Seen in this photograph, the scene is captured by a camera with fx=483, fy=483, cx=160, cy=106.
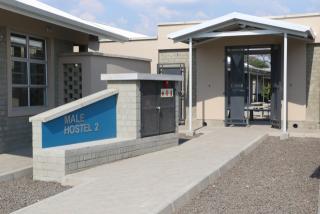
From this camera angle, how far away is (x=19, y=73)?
37.1 ft

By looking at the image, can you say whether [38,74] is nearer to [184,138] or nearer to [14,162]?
[14,162]

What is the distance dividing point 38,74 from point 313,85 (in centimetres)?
868

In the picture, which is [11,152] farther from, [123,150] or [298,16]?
[298,16]

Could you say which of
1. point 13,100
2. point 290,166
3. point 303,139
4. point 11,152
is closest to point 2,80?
point 13,100

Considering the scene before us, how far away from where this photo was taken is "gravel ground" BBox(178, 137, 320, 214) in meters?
6.33

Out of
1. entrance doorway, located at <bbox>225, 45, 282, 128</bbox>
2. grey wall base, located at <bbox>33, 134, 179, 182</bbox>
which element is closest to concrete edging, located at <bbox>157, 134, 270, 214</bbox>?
grey wall base, located at <bbox>33, 134, 179, 182</bbox>

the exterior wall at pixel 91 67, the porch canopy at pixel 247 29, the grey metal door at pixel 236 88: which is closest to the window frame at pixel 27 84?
the exterior wall at pixel 91 67

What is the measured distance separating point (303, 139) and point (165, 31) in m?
6.73

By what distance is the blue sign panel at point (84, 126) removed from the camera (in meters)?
8.15

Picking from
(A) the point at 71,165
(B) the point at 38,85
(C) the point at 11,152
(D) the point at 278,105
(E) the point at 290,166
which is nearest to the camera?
(A) the point at 71,165

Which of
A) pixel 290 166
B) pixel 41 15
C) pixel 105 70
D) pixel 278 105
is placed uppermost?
pixel 41 15

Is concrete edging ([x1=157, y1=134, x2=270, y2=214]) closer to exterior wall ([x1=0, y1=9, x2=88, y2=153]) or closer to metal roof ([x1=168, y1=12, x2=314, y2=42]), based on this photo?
metal roof ([x1=168, y1=12, x2=314, y2=42])

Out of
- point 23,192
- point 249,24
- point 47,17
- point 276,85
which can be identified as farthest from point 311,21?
point 23,192

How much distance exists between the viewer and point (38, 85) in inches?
478
